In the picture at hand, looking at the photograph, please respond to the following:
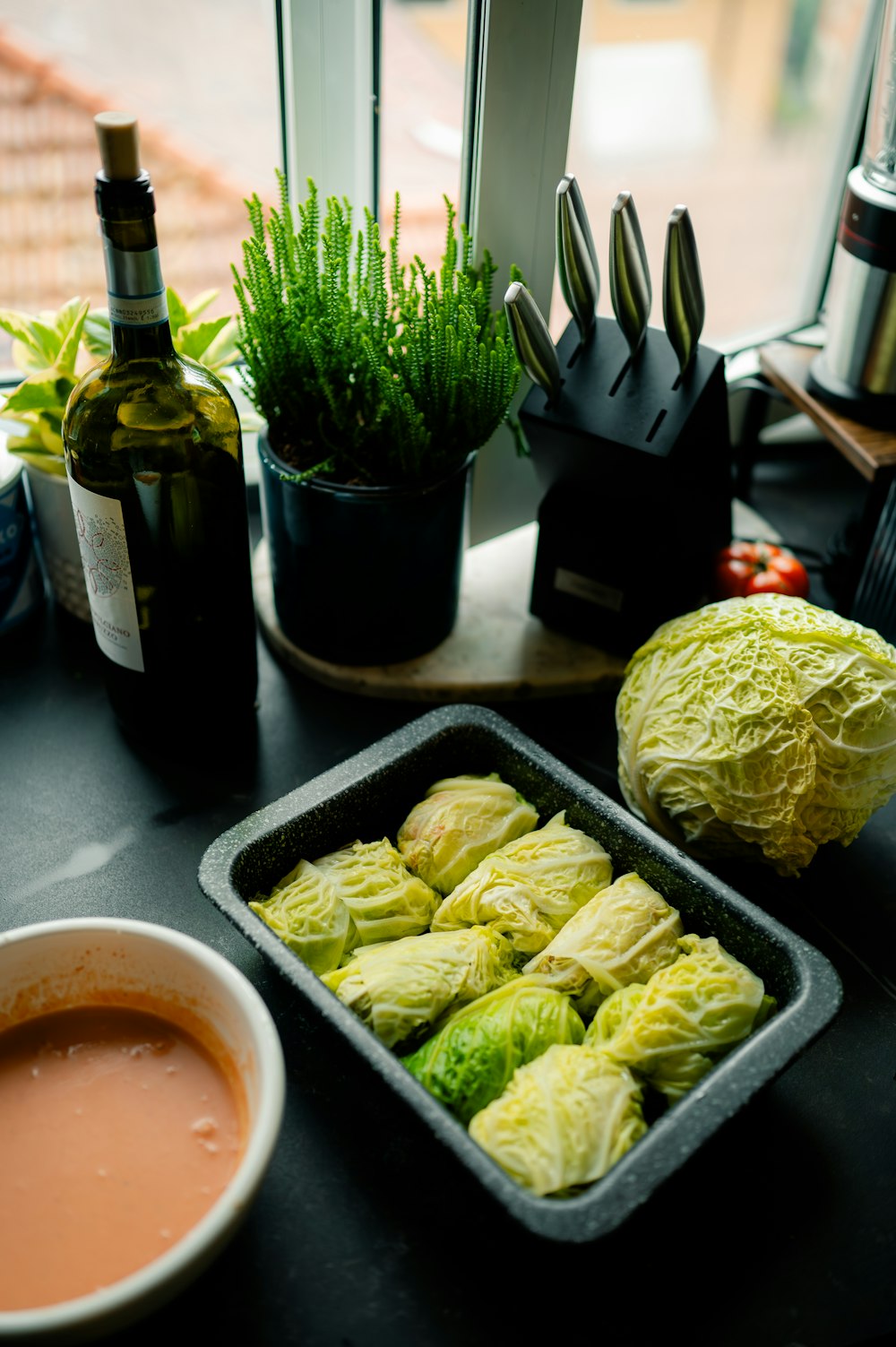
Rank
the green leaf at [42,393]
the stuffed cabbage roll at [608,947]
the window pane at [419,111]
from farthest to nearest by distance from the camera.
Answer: the window pane at [419,111], the green leaf at [42,393], the stuffed cabbage roll at [608,947]

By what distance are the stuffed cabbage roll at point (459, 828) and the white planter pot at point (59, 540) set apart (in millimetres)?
422

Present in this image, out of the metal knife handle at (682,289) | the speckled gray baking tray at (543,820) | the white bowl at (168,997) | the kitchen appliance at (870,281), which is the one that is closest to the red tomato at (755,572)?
the kitchen appliance at (870,281)

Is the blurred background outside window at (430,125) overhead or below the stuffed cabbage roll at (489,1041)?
overhead

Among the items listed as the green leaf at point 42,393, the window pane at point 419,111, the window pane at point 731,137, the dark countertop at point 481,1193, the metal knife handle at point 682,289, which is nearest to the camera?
the dark countertop at point 481,1193

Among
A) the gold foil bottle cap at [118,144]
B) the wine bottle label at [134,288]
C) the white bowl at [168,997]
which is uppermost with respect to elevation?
the gold foil bottle cap at [118,144]

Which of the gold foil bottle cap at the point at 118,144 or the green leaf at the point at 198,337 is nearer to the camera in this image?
the gold foil bottle cap at the point at 118,144

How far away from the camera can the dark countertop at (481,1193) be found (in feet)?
2.28

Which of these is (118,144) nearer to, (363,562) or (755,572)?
(363,562)

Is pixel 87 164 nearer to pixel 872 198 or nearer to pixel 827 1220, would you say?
pixel 872 198

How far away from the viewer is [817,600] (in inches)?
51.4

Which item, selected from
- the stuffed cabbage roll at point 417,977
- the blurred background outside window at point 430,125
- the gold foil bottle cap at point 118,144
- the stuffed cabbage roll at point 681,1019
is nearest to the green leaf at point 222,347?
the blurred background outside window at point 430,125

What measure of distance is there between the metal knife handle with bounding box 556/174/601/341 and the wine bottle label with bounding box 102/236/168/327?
34 cm

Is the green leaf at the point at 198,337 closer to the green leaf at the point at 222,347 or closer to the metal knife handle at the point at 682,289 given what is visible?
the green leaf at the point at 222,347

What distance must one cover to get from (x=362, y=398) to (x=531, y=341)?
15 cm
